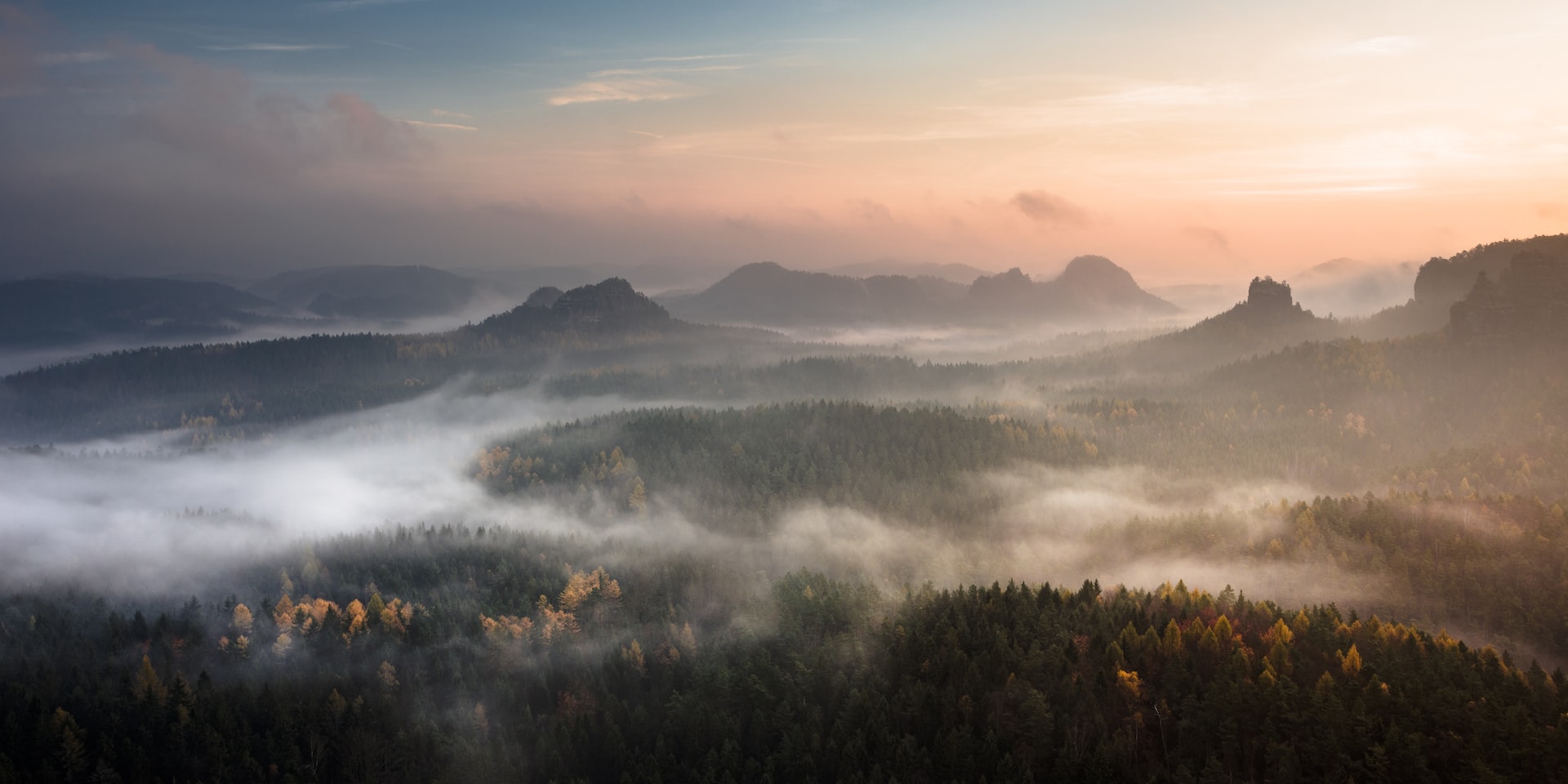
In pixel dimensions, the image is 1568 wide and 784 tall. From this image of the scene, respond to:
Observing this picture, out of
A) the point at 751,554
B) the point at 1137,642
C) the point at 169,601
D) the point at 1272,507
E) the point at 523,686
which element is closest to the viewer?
the point at 1137,642

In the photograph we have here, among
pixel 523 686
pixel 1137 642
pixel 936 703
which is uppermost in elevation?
pixel 1137 642

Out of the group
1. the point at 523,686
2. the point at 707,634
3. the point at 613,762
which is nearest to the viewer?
the point at 613,762

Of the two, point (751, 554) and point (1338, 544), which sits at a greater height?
point (1338, 544)

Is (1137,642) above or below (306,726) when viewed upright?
above

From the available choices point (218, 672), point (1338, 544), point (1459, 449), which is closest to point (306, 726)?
point (218, 672)

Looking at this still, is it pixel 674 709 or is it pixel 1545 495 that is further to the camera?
pixel 1545 495

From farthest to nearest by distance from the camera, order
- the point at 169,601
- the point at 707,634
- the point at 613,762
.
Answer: the point at 169,601
the point at 707,634
the point at 613,762

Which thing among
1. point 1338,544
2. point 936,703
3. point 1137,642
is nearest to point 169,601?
point 936,703

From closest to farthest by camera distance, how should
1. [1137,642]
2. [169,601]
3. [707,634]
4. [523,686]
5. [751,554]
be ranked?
[1137,642], [523,686], [707,634], [169,601], [751,554]

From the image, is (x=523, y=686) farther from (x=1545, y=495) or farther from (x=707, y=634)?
(x=1545, y=495)

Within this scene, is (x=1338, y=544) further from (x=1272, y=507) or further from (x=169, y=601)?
(x=169, y=601)
